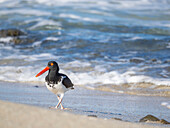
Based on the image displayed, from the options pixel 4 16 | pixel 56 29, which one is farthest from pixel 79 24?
pixel 4 16

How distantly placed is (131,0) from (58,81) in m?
23.0

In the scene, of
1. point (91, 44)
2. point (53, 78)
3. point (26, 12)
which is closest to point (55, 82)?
point (53, 78)

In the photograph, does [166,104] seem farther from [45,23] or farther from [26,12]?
[26,12]

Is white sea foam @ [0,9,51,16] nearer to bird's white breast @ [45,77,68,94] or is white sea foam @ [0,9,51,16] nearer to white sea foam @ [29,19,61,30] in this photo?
white sea foam @ [29,19,61,30]

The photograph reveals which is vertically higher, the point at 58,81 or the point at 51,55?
the point at 58,81

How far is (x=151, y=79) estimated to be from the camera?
24.8 feet

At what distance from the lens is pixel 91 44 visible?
39.4 ft

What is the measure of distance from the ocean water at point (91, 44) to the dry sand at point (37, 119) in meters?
3.66

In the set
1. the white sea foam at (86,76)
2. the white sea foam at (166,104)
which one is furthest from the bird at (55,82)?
the white sea foam at (86,76)

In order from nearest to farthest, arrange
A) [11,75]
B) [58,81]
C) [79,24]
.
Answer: [58,81] < [11,75] < [79,24]

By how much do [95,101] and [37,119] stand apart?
2907mm

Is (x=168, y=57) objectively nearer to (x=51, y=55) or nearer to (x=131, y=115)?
(x=51, y=55)

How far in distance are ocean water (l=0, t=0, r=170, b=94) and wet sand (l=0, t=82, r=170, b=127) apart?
660 millimetres

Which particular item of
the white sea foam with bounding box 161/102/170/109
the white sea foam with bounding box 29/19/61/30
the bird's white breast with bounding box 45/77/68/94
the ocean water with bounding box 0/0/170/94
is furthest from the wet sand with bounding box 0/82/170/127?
the white sea foam with bounding box 29/19/61/30
